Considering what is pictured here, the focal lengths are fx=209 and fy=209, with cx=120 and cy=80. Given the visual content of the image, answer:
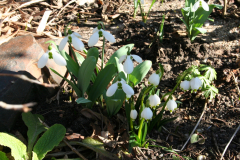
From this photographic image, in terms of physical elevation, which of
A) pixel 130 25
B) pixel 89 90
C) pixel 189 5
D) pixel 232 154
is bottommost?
pixel 232 154

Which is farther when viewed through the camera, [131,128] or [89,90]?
[89,90]

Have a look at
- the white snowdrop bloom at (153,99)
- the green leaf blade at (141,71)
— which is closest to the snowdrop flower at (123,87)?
the white snowdrop bloom at (153,99)

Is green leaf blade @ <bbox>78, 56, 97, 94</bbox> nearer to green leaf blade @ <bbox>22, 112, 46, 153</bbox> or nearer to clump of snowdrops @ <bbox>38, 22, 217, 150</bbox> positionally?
clump of snowdrops @ <bbox>38, 22, 217, 150</bbox>

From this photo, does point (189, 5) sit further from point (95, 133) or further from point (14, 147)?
point (14, 147)

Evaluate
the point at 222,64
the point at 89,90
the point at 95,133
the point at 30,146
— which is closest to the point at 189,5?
the point at 222,64

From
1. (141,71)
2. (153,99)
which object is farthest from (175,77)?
(153,99)

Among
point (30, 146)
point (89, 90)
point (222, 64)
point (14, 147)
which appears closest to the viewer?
point (14, 147)

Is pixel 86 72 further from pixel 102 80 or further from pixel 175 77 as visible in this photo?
pixel 175 77

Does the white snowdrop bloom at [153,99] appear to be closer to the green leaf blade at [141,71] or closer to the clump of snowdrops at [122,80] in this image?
the clump of snowdrops at [122,80]
